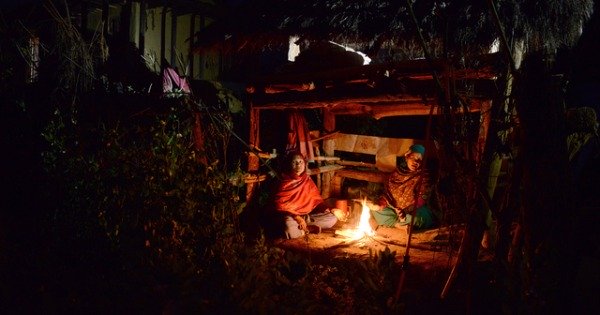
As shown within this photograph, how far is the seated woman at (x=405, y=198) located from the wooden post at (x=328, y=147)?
1733 millimetres

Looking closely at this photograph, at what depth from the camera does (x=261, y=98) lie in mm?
8375

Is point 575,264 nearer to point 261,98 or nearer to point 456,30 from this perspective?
point 456,30

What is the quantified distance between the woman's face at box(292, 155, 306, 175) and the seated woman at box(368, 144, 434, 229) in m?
1.88

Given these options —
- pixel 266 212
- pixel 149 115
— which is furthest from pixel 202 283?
pixel 266 212

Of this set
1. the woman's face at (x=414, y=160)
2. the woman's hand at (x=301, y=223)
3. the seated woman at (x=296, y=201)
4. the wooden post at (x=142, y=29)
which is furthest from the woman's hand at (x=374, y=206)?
A: the wooden post at (x=142, y=29)

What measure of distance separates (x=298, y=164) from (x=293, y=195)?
2.25 ft

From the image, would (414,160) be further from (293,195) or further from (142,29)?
(142,29)

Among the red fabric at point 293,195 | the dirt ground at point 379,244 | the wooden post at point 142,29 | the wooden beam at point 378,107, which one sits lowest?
the dirt ground at point 379,244

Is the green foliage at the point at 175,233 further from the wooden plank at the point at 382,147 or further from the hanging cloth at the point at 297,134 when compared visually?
the wooden plank at the point at 382,147

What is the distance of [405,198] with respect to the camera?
30.2 ft

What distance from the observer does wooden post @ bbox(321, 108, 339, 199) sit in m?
10.3

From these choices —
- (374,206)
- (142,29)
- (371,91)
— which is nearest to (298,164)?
(374,206)

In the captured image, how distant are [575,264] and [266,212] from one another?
6728 millimetres

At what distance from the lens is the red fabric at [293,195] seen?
29.5 ft
